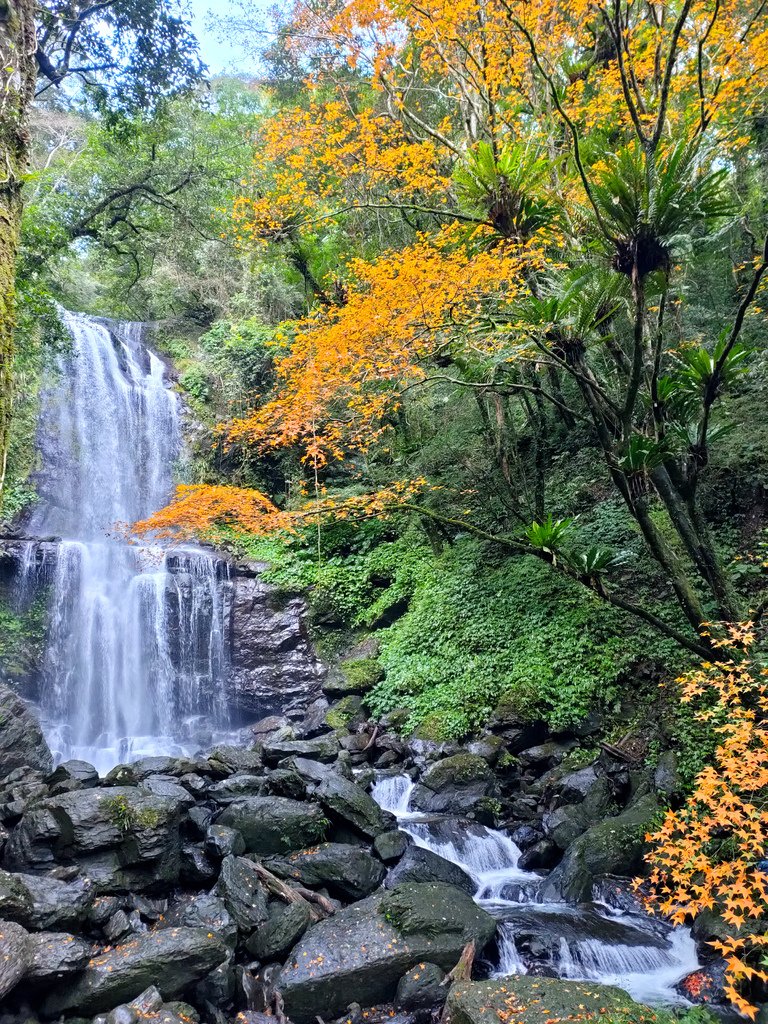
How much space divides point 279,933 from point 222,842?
1.14 metres

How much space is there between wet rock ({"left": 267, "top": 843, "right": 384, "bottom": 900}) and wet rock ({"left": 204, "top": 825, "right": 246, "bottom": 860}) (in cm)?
34

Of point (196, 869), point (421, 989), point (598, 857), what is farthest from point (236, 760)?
point (598, 857)

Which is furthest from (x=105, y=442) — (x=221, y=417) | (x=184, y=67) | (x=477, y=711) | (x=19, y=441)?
(x=477, y=711)

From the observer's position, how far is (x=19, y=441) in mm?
13461

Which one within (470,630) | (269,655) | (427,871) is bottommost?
(427,871)

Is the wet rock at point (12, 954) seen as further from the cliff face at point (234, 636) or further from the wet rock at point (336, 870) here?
the cliff face at point (234, 636)

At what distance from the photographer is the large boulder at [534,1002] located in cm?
329

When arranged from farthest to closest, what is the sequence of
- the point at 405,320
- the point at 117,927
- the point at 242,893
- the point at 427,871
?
1. the point at 405,320
2. the point at 427,871
3. the point at 242,893
4. the point at 117,927

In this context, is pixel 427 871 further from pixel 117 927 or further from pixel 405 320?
pixel 405 320

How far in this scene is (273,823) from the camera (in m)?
5.68

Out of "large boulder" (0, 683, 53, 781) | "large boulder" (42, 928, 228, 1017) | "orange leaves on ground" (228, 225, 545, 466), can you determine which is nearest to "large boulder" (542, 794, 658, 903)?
"large boulder" (42, 928, 228, 1017)

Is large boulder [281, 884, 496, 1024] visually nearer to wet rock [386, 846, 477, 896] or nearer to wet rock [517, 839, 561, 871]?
wet rock [386, 846, 477, 896]

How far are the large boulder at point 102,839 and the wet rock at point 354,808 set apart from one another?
153 centimetres

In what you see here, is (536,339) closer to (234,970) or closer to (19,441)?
(234,970)
